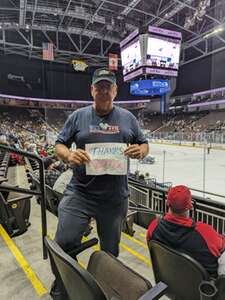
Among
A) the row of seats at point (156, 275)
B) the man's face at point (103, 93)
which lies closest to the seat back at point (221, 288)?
the row of seats at point (156, 275)

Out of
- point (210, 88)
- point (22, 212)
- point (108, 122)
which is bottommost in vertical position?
point (22, 212)

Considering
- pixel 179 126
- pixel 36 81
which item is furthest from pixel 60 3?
pixel 179 126

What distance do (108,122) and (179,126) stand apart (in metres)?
23.5

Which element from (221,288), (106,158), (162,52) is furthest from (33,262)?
(162,52)

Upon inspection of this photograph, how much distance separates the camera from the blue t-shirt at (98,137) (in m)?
1.30

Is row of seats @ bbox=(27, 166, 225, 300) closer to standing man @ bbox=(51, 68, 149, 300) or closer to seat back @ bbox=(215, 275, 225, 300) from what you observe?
seat back @ bbox=(215, 275, 225, 300)

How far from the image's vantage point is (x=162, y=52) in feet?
35.2

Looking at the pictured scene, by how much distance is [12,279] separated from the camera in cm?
159

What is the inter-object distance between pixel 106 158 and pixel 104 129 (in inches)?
6.7

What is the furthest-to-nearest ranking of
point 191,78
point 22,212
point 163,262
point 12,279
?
1. point 191,78
2. point 22,212
3. point 12,279
4. point 163,262

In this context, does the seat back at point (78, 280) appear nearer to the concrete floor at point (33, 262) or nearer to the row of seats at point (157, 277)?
the row of seats at point (157, 277)

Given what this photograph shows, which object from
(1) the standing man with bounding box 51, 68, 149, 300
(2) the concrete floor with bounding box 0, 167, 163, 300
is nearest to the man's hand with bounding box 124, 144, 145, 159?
(1) the standing man with bounding box 51, 68, 149, 300

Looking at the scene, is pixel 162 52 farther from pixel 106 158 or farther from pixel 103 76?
pixel 106 158

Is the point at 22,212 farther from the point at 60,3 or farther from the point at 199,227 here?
the point at 60,3
